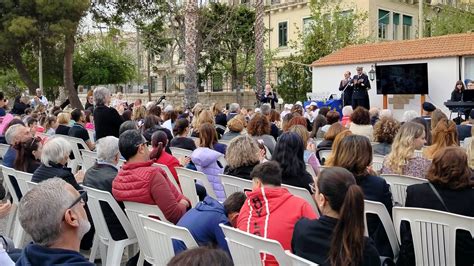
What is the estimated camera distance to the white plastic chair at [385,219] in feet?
13.5

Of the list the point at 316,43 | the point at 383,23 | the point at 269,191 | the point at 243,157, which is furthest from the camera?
the point at 383,23

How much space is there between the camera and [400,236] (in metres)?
4.10

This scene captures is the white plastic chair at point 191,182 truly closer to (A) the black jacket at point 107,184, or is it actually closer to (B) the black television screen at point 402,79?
(A) the black jacket at point 107,184

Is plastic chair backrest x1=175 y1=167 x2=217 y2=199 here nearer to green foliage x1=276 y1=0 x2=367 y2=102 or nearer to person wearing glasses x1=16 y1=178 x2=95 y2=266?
person wearing glasses x1=16 y1=178 x2=95 y2=266

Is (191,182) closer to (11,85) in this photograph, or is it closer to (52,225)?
(52,225)

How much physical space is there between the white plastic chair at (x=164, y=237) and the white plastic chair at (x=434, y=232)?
59.6 inches

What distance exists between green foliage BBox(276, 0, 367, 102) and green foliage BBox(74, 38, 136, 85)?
43.1 ft

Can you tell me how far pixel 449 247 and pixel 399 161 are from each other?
5.92ft

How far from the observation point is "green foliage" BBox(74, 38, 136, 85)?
1599 inches

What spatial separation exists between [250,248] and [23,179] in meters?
3.26

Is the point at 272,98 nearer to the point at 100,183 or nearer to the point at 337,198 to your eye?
the point at 100,183

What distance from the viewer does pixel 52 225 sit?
2.49 meters

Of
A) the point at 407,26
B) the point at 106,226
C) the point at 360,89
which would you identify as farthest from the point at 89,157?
the point at 407,26

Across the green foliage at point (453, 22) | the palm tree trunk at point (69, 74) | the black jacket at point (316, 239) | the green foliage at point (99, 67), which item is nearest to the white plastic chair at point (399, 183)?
the black jacket at point (316, 239)
